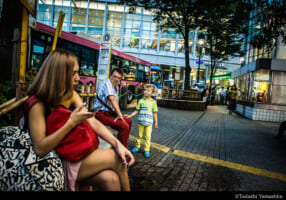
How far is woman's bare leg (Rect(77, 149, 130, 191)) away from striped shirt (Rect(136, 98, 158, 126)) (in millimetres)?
2308

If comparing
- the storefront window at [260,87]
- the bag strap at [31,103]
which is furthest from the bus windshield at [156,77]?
the bag strap at [31,103]

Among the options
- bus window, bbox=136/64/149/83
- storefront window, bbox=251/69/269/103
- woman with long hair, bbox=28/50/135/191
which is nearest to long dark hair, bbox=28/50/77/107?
woman with long hair, bbox=28/50/135/191

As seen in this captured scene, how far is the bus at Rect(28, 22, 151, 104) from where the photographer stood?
8.62m

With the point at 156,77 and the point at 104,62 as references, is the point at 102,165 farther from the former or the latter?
the point at 156,77

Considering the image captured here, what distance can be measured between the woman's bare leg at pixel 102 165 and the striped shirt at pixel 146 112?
2.31 meters

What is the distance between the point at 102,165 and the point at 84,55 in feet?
33.8

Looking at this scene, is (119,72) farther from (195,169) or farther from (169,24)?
(169,24)

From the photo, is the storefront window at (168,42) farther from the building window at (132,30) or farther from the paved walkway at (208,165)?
the paved walkway at (208,165)

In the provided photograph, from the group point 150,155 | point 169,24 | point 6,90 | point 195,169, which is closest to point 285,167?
point 195,169

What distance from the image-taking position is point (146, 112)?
412cm

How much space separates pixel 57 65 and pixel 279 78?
44.2 feet

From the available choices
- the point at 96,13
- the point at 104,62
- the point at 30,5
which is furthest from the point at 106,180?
the point at 96,13

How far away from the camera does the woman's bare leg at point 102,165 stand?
164 centimetres

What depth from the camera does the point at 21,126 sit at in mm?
1626
